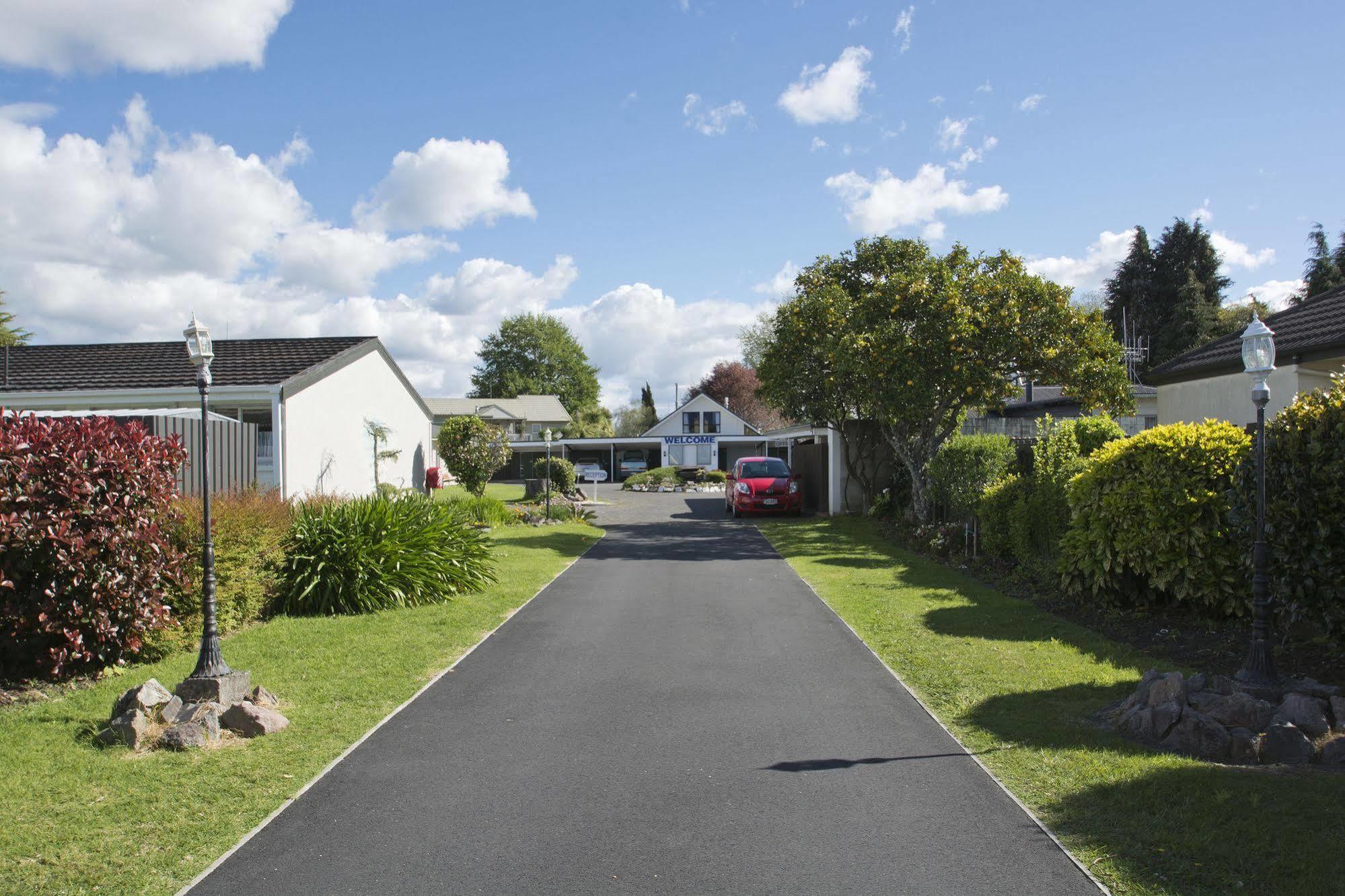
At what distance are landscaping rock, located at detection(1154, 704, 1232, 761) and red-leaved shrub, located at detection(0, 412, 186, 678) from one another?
8.03m

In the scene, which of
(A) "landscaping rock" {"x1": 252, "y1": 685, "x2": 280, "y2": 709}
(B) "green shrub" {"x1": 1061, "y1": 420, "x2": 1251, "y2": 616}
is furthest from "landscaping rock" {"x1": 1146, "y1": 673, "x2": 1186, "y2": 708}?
(A) "landscaping rock" {"x1": 252, "y1": 685, "x2": 280, "y2": 709}

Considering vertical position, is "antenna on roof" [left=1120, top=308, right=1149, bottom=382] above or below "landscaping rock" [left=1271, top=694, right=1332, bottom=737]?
above

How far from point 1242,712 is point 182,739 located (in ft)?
21.4

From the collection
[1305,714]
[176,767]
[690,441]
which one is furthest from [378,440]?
[690,441]

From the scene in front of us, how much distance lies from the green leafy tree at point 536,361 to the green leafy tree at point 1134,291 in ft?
157

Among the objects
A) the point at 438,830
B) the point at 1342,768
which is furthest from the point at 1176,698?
the point at 438,830

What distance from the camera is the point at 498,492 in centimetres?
3800

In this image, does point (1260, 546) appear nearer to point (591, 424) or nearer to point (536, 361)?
point (591, 424)

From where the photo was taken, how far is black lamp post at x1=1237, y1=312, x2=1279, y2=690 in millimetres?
5832

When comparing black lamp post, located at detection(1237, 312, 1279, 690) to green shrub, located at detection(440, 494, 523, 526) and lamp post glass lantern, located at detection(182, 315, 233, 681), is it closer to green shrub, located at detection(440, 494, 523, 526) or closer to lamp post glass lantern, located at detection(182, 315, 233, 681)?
lamp post glass lantern, located at detection(182, 315, 233, 681)

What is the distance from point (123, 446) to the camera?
778 centimetres

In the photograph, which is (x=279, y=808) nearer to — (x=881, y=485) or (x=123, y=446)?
(x=123, y=446)

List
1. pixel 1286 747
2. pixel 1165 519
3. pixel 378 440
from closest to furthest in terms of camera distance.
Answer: pixel 1286 747, pixel 1165 519, pixel 378 440

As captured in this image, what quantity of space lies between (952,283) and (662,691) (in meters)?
12.5
